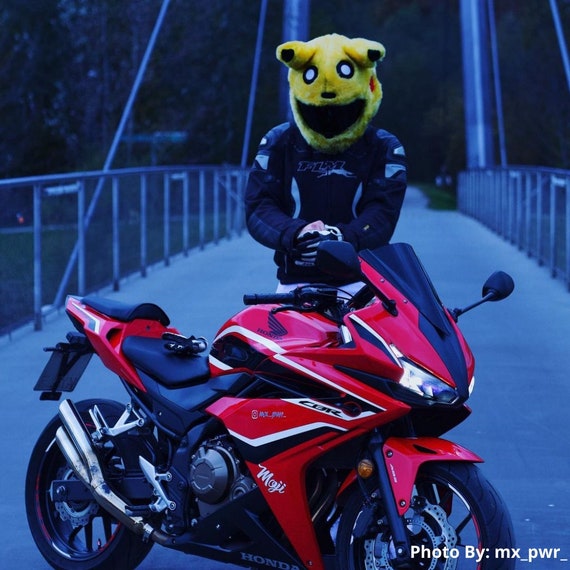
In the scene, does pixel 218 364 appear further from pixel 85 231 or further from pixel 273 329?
pixel 85 231

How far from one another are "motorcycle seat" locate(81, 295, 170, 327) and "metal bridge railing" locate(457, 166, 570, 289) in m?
9.42

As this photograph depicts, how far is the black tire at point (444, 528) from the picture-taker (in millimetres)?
3945

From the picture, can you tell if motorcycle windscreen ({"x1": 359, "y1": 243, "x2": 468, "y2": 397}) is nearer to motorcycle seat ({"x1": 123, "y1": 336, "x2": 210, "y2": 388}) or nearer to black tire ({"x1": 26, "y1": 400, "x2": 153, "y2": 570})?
motorcycle seat ({"x1": 123, "y1": 336, "x2": 210, "y2": 388})

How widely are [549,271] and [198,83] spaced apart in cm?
3459

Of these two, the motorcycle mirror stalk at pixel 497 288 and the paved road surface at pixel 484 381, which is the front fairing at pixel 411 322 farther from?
the paved road surface at pixel 484 381

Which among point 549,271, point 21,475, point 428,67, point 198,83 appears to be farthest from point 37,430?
point 428,67

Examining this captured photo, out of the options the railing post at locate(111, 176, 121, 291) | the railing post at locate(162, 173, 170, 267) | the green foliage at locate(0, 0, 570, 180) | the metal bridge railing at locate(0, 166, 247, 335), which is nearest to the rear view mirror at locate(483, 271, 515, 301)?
the metal bridge railing at locate(0, 166, 247, 335)

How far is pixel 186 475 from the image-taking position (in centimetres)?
442

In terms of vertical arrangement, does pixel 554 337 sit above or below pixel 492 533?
below

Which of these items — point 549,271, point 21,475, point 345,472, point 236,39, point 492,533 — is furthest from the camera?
point 236,39

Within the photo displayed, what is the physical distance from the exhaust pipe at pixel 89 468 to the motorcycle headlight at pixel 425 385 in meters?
1.01

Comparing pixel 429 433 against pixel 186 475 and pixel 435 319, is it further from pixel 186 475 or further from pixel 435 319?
pixel 186 475

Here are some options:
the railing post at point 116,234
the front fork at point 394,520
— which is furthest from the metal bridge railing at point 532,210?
the front fork at point 394,520

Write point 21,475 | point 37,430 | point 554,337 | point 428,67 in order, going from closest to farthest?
point 21,475 < point 37,430 < point 554,337 < point 428,67
